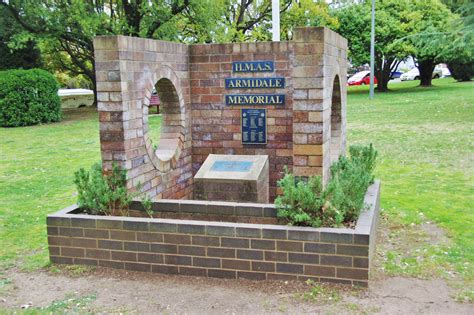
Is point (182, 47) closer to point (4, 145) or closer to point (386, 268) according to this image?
point (386, 268)

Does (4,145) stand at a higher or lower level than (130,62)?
lower

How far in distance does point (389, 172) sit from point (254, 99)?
3.99 metres

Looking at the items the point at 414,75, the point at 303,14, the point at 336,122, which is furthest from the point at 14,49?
the point at 414,75

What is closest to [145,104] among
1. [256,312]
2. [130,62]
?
[130,62]

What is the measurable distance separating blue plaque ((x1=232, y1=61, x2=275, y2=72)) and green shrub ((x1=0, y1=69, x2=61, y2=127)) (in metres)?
14.6

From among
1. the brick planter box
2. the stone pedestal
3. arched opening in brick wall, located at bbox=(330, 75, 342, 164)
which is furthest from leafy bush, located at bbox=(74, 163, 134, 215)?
arched opening in brick wall, located at bbox=(330, 75, 342, 164)

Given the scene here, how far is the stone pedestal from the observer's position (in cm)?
694

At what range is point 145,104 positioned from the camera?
6488mm

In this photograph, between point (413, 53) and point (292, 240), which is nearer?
point (292, 240)

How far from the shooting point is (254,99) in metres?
7.76

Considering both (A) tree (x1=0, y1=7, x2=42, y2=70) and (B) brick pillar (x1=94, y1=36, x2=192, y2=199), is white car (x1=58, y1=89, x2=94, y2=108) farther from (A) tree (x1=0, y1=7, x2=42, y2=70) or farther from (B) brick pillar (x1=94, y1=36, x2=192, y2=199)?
(B) brick pillar (x1=94, y1=36, x2=192, y2=199)

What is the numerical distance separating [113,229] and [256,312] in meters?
1.84

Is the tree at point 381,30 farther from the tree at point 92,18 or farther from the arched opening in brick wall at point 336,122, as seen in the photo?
the arched opening in brick wall at point 336,122

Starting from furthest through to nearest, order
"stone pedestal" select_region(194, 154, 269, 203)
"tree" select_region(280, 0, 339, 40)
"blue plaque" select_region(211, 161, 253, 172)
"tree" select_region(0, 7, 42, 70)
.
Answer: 1. "tree" select_region(280, 0, 339, 40)
2. "tree" select_region(0, 7, 42, 70)
3. "blue plaque" select_region(211, 161, 253, 172)
4. "stone pedestal" select_region(194, 154, 269, 203)
